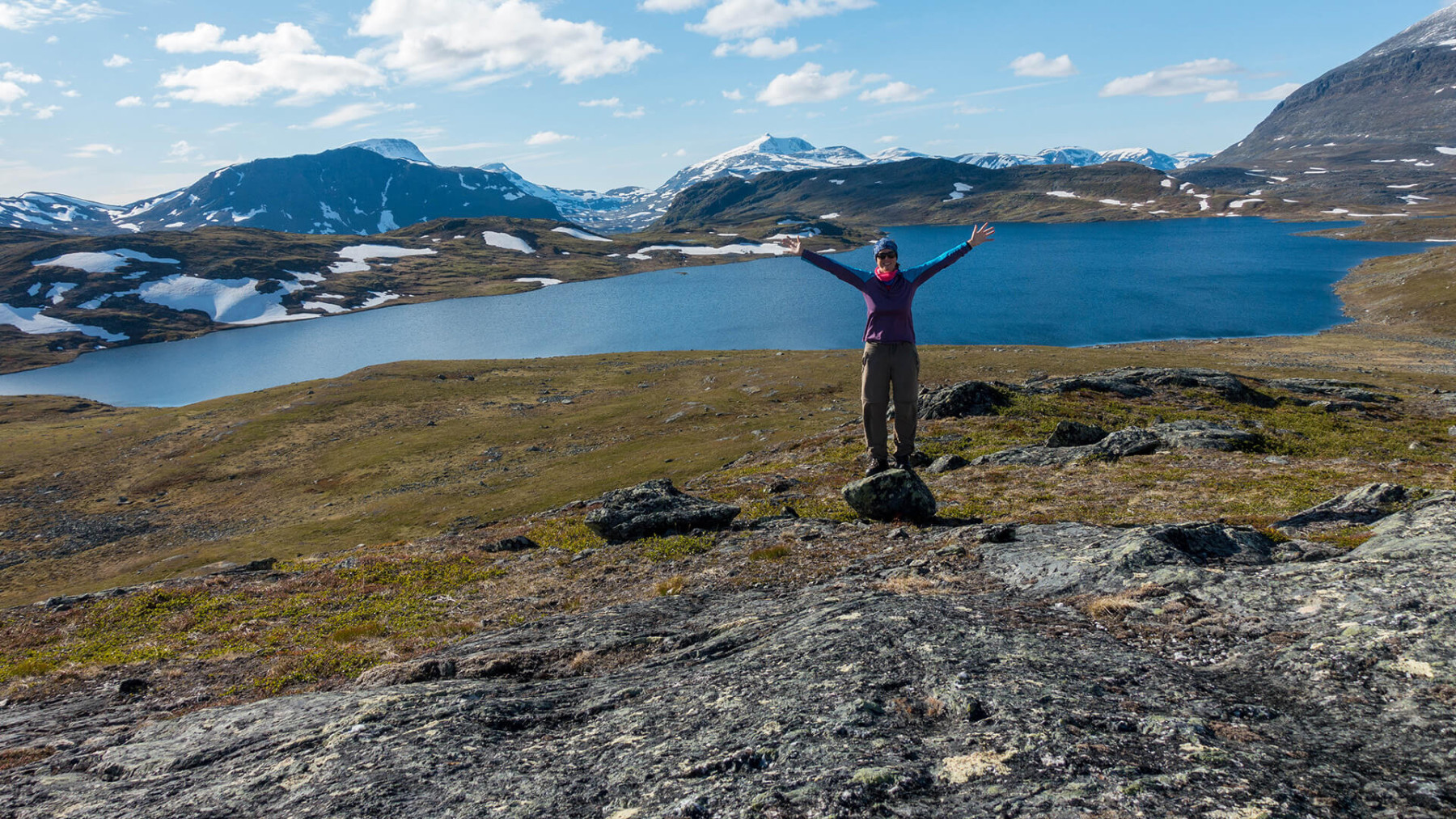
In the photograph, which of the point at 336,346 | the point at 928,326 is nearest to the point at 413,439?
the point at 928,326

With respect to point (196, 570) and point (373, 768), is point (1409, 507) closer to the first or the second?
point (373, 768)

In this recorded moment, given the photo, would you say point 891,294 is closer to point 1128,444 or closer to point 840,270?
point 840,270

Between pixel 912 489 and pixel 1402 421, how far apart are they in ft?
121

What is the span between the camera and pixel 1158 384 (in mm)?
43562

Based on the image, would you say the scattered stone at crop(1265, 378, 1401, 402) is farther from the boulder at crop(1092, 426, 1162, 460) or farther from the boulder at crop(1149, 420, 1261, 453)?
the boulder at crop(1092, 426, 1162, 460)

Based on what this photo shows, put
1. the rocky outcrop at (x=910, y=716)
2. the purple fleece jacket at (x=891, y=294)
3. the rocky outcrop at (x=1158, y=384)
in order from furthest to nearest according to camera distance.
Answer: the rocky outcrop at (x=1158, y=384), the purple fleece jacket at (x=891, y=294), the rocky outcrop at (x=910, y=716)

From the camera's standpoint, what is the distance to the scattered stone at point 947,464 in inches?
1070

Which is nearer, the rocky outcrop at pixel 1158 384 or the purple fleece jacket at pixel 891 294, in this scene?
the purple fleece jacket at pixel 891 294

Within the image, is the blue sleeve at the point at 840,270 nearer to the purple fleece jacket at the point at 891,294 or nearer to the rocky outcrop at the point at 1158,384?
the purple fleece jacket at the point at 891,294

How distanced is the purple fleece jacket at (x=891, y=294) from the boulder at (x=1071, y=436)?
50.9 feet

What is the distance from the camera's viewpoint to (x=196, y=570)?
39.1m

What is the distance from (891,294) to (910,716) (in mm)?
10307

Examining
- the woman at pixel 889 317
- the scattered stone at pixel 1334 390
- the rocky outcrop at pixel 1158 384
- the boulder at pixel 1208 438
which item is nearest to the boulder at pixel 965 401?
the rocky outcrop at pixel 1158 384

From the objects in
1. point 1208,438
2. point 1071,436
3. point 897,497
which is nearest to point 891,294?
point 897,497
